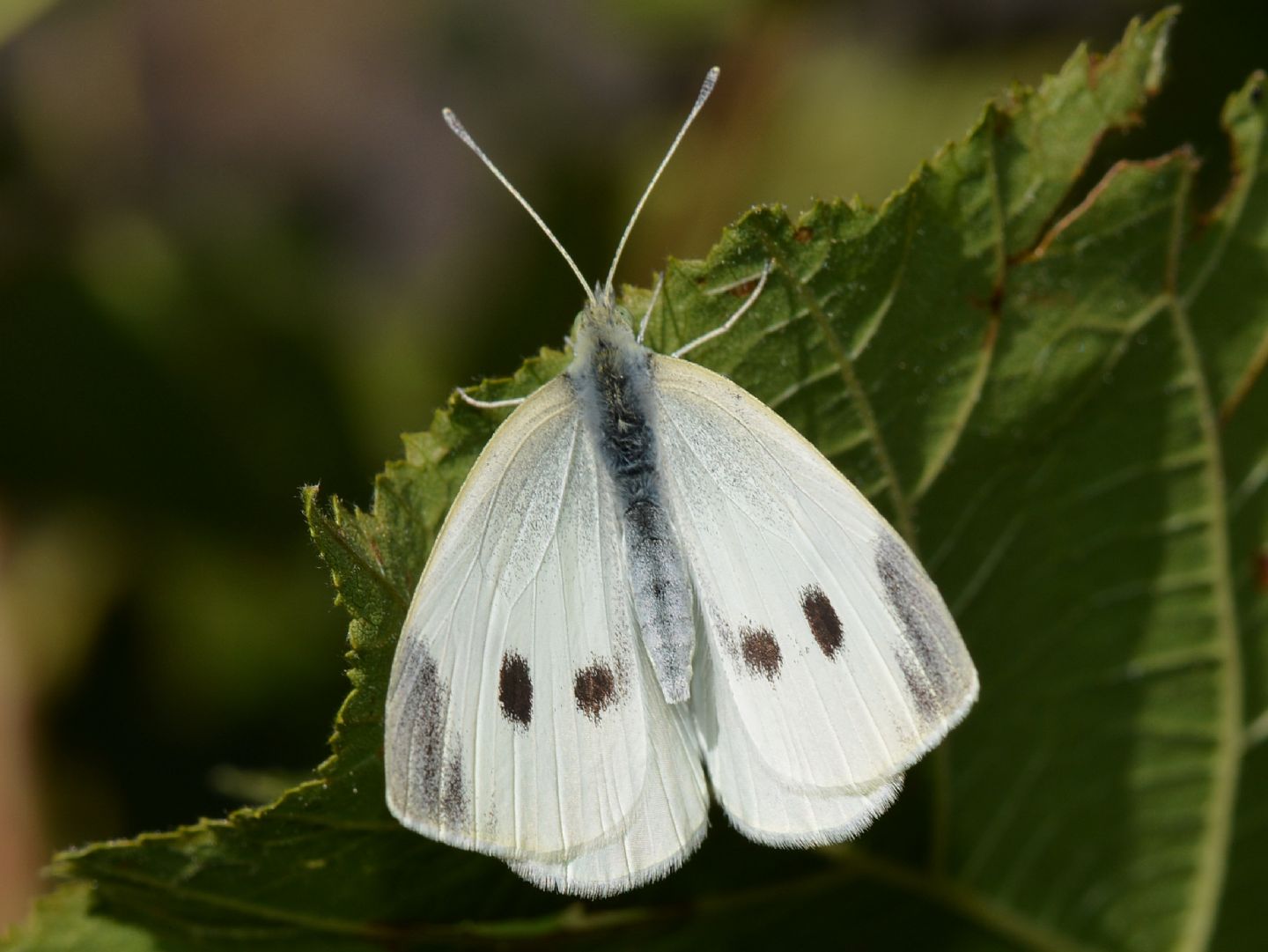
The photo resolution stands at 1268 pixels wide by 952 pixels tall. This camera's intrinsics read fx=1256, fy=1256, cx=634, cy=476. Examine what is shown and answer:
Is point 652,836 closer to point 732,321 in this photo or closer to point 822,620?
point 822,620

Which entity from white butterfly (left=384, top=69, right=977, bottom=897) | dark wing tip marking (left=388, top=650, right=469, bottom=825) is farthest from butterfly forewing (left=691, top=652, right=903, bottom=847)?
dark wing tip marking (left=388, top=650, right=469, bottom=825)

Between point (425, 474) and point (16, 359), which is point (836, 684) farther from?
point (16, 359)

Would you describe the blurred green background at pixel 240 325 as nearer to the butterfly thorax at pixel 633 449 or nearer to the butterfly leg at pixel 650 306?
the butterfly thorax at pixel 633 449

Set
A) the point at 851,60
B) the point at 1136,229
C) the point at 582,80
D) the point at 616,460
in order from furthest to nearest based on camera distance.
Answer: the point at 582,80
the point at 851,60
the point at 616,460
the point at 1136,229

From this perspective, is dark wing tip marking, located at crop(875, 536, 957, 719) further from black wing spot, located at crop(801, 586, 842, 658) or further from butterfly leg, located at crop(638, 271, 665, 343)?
butterfly leg, located at crop(638, 271, 665, 343)

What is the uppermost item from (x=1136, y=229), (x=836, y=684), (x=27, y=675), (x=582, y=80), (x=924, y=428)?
(x=582, y=80)

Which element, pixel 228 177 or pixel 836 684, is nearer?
pixel 836 684

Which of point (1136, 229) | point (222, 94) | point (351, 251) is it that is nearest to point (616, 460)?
point (1136, 229)

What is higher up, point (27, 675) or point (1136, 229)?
point (27, 675)
